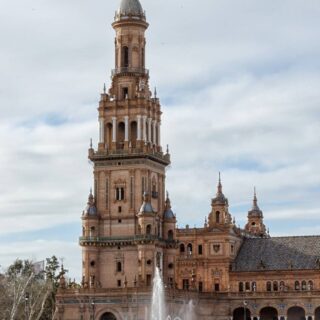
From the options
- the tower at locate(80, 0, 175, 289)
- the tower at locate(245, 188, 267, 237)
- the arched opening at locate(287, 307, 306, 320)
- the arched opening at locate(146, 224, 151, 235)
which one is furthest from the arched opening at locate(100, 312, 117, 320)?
the tower at locate(245, 188, 267, 237)

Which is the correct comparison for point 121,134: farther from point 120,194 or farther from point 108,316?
point 108,316

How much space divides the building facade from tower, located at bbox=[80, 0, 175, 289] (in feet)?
0.41

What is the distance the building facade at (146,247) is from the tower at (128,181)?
126 millimetres

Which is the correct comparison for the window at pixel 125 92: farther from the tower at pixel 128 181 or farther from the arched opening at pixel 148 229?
the arched opening at pixel 148 229

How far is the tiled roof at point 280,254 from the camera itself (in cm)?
13975

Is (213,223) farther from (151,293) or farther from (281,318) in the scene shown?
(151,293)

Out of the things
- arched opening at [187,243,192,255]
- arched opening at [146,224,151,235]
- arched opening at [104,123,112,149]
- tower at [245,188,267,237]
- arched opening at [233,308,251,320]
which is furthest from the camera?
tower at [245,188,267,237]

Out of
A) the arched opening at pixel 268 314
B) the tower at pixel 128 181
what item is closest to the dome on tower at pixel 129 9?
the tower at pixel 128 181

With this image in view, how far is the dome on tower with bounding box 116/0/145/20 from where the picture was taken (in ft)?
434

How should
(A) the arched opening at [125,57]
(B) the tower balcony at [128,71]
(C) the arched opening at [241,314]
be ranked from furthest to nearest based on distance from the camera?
(C) the arched opening at [241,314]
(A) the arched opening at [125,57]
(B) the tower balcony at [128,71]

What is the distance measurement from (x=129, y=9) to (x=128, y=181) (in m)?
22.4

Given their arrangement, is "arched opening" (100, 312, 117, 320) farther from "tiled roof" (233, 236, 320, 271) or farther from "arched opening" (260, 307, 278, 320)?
"arched opening" (260, 307, 278, 320)

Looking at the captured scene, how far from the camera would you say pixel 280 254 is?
142 meters

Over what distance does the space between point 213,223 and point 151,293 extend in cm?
2614
